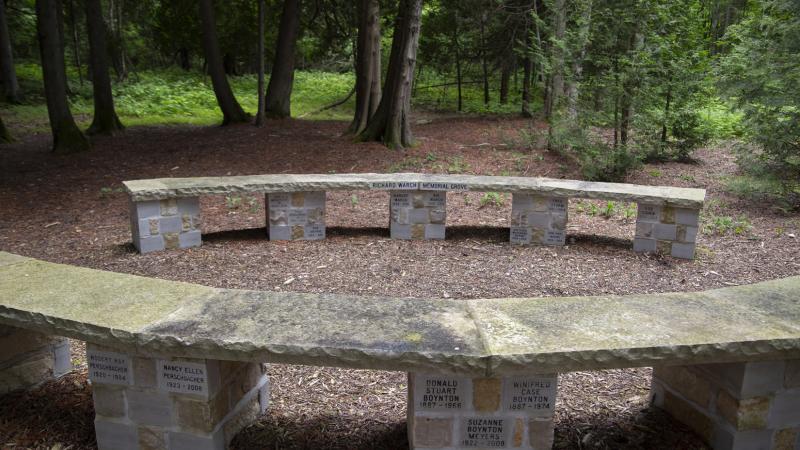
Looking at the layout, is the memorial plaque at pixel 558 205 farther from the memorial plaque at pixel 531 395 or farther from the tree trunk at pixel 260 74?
the tree trunk at pixel 260 74

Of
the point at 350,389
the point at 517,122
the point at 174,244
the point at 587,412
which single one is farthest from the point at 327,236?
the point at 517,122

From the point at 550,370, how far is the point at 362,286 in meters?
3.18

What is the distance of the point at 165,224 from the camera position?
643cm

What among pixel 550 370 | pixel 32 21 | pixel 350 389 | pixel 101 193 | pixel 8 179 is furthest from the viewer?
pixel 32 21

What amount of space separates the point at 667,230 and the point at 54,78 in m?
11.0

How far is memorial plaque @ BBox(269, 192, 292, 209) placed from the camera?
22.3 feet

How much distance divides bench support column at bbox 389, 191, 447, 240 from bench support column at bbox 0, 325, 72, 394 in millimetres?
3959

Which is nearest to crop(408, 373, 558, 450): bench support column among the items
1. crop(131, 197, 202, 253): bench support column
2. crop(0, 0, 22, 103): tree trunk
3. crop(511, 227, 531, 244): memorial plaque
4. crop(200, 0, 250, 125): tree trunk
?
crop(511, 227, 531, 244): memorial plaque

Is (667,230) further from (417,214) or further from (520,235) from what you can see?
(417,214)

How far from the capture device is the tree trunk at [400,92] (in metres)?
10.6

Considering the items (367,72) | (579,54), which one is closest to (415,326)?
(579,54)

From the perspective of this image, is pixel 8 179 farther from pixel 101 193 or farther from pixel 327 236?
pixel 327 236

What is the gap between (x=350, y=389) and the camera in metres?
3.64

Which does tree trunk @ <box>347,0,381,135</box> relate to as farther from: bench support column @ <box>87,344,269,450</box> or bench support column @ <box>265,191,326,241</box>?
bench support column @ <box>87,344,269,450</box>
